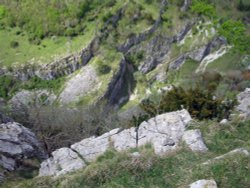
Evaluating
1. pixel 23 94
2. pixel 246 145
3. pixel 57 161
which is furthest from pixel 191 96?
pixel 23 94

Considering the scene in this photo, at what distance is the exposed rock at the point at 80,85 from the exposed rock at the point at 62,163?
8302cm

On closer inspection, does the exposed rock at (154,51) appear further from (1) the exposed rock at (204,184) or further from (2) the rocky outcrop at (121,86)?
(1) the exposed rock at (204,184)

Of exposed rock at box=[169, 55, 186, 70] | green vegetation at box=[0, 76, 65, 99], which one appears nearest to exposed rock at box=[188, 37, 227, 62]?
exposed rock at box=[169, 55, 186, 70]

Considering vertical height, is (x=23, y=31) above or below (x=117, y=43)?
above

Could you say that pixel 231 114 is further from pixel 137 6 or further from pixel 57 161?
pixel 137 6

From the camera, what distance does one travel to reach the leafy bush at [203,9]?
11812 cm

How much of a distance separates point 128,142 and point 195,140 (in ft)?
9.89

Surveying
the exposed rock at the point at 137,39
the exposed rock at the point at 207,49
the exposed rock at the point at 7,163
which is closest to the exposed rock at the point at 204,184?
the exposed rock at the point at 7,163

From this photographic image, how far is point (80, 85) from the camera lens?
10606cm

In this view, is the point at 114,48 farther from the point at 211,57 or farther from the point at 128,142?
the point at 128,142

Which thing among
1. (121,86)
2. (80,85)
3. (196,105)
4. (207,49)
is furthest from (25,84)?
(196,105)

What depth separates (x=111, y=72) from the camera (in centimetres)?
10862

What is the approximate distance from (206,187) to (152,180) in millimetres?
1954

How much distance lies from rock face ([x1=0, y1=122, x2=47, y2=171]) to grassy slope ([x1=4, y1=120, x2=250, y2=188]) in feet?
7.47
